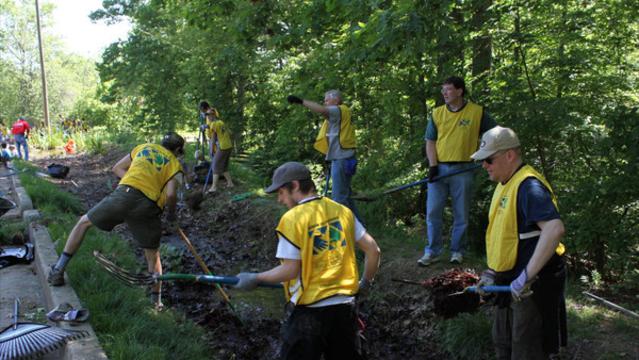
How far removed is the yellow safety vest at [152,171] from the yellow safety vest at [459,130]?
2715mm

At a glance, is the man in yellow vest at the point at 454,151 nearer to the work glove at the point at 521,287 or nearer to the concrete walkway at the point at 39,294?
the work glove at the point at 521,287

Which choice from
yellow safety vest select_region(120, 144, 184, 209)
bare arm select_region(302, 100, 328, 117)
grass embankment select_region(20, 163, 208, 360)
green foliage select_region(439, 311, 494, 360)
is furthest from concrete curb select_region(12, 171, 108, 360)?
bare arm select_region(302, 100, 328, 117)

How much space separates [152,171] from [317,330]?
2.98 meters

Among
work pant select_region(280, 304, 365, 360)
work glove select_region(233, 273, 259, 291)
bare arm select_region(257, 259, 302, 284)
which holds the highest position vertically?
bare arm select_region(257, 259, 302, 284)

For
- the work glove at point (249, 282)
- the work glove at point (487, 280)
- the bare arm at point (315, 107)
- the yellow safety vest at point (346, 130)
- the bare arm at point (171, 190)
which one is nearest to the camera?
the work glove at point (249, 282)

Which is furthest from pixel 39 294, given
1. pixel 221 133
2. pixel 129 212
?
pixel 221 133

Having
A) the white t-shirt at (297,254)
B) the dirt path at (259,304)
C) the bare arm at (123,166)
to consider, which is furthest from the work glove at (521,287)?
the bare arm at (123,166)

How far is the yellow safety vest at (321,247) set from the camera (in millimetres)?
2764

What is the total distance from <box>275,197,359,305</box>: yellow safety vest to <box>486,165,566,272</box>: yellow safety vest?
0.85 metres

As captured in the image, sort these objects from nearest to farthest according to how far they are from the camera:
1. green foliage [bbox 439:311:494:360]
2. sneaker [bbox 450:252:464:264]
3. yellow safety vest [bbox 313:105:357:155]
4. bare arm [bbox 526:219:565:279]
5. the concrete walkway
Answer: bare arm [bbox 526:219:565:279] < the concrete walkway < green foliage [bbox 439:311:494:360] < sneaker [bbox 450:252:464:264] < yellow safety vest [bbox 313:105:357:155]

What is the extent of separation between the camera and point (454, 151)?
519cm

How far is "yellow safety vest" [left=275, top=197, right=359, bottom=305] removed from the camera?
2.76 metres

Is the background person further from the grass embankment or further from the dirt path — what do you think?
the grass embankment

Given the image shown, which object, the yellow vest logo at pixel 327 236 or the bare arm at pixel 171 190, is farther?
the bare arm at pixel 171 190
